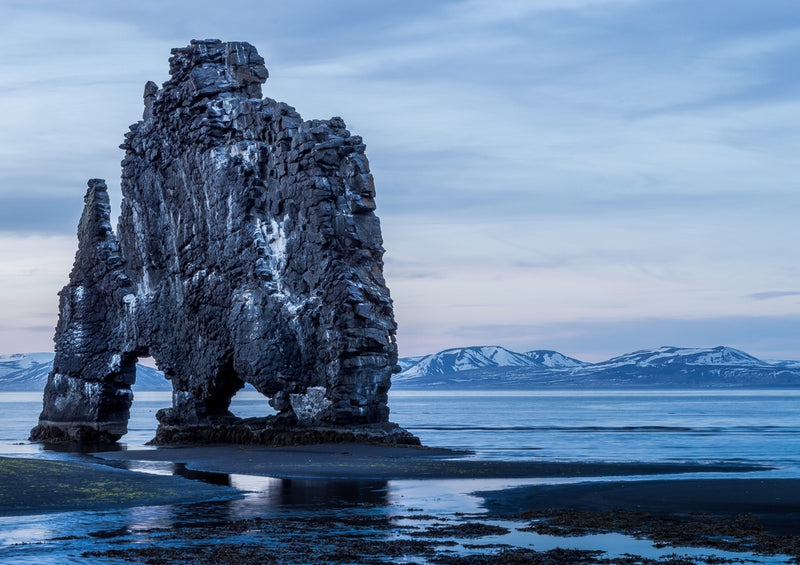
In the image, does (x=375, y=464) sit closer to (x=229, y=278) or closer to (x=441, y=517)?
(x=441, y=517)

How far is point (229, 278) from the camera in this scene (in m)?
51.7

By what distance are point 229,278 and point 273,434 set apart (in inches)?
282

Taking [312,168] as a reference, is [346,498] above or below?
below

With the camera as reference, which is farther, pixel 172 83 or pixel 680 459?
pixel 172 83

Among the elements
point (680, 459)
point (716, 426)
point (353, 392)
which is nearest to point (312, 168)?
point (353, 392)

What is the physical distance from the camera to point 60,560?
63.4ft

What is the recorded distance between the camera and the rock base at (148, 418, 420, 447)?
4578 cm

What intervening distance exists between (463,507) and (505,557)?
22.4 ft

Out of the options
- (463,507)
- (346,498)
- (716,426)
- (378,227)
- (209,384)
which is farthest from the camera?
(716,426)

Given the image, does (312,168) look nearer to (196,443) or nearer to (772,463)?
(196,443)

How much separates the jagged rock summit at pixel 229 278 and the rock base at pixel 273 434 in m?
0.08

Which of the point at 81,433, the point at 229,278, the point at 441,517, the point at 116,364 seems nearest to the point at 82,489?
the point at 441,517

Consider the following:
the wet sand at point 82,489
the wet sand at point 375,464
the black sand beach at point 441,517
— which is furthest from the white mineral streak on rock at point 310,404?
the wet sand at point 82,489

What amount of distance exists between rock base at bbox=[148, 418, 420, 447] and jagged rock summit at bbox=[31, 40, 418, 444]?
80mm
